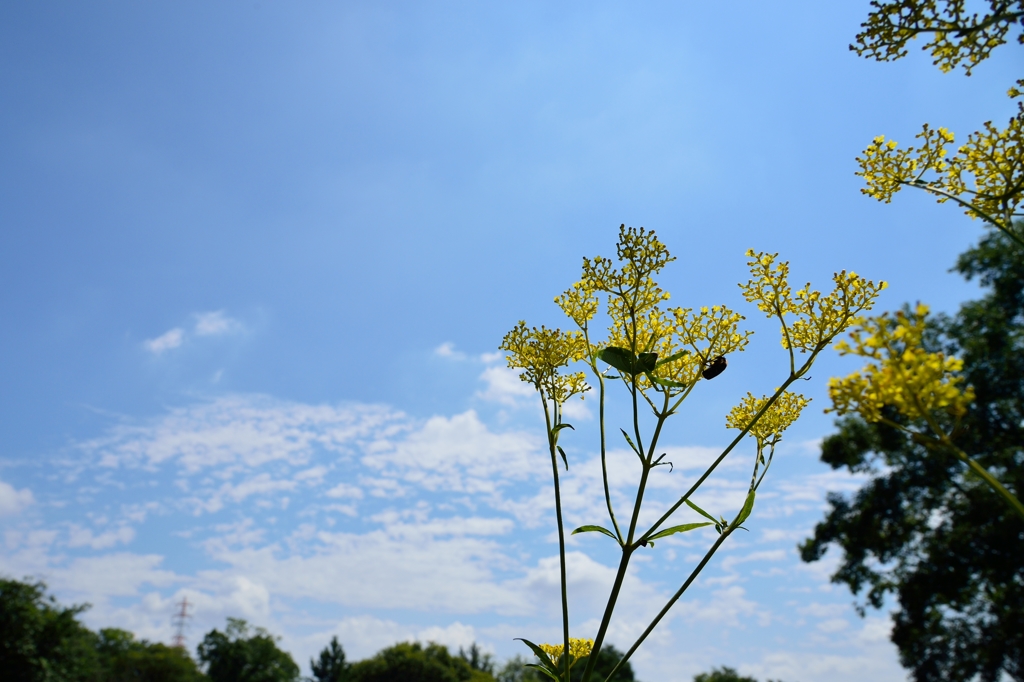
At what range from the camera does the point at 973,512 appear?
22.1 m

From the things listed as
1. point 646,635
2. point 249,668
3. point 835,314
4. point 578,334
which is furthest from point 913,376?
point 249,668

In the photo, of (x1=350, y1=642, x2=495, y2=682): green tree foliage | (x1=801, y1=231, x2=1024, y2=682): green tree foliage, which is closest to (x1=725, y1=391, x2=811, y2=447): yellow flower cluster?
(x1=801, y1=231, x2=1024, y2=682): green tree foliage

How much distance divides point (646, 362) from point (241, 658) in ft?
242

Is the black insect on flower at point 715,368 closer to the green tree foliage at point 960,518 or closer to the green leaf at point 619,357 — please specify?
the green leaf at point 619,357

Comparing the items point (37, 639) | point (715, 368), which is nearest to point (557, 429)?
point (715, 368)

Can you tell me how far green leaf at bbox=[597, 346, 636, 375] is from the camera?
2062 mm

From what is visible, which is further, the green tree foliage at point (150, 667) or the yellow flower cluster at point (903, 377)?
the green tree foliage at point (150, 667)

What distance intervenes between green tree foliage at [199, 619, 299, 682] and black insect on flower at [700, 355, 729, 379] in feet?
239

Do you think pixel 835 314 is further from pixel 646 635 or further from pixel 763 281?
pixel 646 635

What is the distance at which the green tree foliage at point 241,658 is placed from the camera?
62.0 metres

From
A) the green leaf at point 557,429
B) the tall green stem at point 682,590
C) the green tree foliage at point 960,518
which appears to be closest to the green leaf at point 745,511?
the tall green stem at point 682,590

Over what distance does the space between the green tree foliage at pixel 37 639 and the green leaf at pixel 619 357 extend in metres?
46.7

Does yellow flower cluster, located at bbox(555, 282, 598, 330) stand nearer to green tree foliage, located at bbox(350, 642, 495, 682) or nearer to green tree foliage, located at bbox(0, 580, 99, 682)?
green tree foliage, located at bbox(0, 580, 99, 682)

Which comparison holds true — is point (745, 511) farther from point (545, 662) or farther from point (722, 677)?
point (722, 677)
